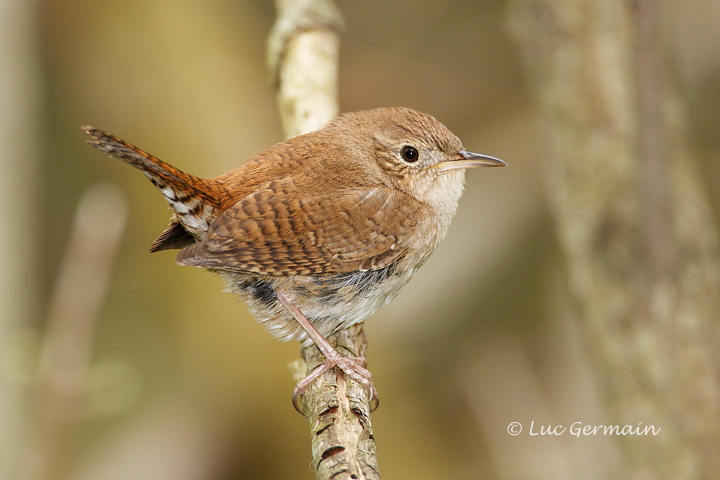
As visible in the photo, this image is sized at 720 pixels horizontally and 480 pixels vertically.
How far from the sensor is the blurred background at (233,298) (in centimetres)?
481

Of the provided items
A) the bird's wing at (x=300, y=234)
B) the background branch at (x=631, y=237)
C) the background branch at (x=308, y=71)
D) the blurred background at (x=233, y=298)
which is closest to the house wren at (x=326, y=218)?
the bird's wing at (x=300, y=234)

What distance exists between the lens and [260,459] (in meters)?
5.28

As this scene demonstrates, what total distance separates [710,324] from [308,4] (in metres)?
2.36

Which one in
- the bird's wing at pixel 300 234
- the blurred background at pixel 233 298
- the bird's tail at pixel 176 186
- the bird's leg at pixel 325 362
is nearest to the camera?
the bird's tail at pixel 176 186

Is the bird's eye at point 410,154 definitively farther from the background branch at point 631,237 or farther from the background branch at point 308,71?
the background branch at point 631,237

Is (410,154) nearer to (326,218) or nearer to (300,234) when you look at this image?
(326,218)

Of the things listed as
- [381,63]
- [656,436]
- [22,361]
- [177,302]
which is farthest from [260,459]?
[381,63]

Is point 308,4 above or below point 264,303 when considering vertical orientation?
above

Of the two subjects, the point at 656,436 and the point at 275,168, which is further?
the point at 656,436

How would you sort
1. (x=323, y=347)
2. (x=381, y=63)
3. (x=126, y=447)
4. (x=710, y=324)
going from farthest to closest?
(x=381, y=63)
(x=126, y=447)
(x=710, y=324)
(x=323, y=347)

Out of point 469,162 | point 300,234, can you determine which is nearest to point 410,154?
point 469,162

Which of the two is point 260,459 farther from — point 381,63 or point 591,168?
point 381,63

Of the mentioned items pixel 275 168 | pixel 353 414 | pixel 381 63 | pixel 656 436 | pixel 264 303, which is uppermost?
pixel 381 63

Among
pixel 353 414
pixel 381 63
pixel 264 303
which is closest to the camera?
pixel 353 414
